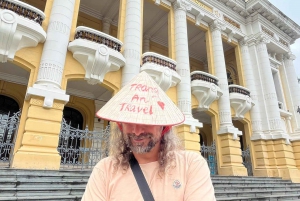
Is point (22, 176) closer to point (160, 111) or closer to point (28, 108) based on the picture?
point (28, 108)

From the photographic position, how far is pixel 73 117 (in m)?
11.1

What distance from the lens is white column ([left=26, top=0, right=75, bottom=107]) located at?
19.9 ft

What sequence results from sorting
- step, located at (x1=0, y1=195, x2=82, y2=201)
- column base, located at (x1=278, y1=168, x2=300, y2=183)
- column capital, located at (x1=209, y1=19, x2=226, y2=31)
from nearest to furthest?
step, located at (x1=0, y1=195, x2=82, y2=201) → column base, located at (x1=278, y1=168, x2=300, y2=183) → column capital, located at (x1=209, y1=19, x2=226, y2=31)

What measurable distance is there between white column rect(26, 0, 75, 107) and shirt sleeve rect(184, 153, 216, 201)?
5747 mm

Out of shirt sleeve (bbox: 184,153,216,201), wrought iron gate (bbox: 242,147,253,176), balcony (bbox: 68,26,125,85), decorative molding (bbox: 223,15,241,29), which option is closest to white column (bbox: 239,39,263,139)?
wrought iron gate (bbox: 242,147,253,176)

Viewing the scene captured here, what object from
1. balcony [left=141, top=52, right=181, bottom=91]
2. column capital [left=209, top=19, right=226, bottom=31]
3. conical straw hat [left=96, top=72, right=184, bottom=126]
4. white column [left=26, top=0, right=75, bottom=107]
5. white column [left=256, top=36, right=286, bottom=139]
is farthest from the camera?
column capital [left=209, top=19, right=226, bottom=31]

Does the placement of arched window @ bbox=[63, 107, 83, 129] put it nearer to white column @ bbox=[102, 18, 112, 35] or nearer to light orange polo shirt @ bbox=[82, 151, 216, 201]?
white column @ bbox=[102, 18, 112, 35]

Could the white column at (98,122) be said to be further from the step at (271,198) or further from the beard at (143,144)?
the beard at (143,144)

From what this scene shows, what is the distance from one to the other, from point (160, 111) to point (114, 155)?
0.50 m

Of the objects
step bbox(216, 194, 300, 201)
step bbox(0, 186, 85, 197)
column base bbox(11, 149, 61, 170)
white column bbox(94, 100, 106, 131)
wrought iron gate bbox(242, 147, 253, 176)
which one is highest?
white column bbox(94, 100, 106, 131)

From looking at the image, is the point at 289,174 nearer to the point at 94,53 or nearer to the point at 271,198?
the point at 271,198

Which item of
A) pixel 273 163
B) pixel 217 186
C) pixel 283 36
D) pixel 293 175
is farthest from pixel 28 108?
pixel 283 36

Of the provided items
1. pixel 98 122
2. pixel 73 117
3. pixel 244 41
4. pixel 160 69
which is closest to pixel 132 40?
pixel 160 69

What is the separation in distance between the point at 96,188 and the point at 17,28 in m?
6.75
